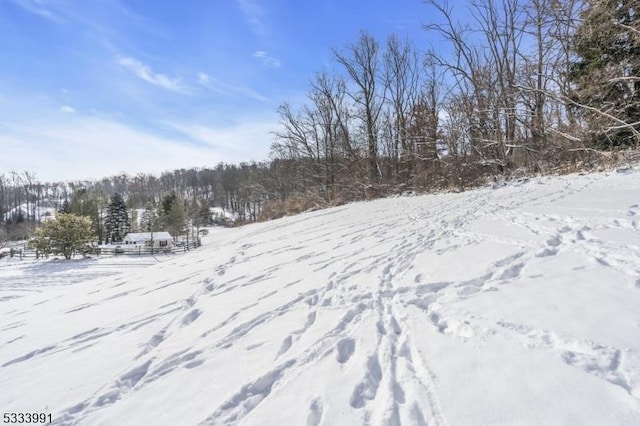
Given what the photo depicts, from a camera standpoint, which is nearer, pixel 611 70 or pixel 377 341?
pixel 377 341

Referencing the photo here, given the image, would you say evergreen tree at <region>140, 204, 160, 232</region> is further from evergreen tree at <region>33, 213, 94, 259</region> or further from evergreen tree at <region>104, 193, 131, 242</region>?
evergreen tree at <region>33, 213, 94, 259</region>

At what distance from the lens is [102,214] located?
192 feet

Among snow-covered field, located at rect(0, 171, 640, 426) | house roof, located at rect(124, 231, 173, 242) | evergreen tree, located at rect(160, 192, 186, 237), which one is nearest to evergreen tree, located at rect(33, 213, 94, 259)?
house roof, located at rect(124, 231, 173, 242)

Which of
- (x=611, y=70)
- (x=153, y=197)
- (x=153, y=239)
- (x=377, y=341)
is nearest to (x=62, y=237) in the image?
(x=153, y=239)

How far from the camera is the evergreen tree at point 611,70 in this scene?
26.7 ft

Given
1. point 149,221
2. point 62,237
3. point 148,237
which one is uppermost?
point 149,221

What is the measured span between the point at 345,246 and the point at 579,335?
446cm

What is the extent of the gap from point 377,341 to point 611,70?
10.8 m

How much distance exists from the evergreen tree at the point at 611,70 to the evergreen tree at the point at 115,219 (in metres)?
57.5

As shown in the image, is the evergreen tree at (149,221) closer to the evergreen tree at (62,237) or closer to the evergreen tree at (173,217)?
the evergreen tree at (173,217)

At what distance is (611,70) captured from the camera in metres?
8.91

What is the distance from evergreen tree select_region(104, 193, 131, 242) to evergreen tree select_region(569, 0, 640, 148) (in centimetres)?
5754

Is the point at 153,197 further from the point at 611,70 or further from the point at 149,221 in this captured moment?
the point at 611,70

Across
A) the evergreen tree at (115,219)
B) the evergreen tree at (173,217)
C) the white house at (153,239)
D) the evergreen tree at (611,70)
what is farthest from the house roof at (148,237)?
the evergreen tree at (611,70)
